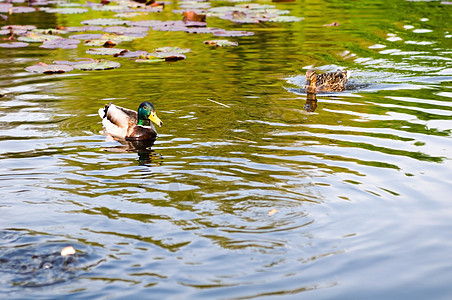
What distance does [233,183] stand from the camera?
269 inches

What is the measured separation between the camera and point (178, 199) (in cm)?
647

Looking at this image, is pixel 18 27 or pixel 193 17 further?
pixel 193 17

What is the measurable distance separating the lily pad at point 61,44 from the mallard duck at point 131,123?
5486 mm

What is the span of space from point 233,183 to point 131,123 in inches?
119

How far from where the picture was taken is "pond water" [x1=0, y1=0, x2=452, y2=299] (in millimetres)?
5000

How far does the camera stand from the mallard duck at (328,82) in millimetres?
11391

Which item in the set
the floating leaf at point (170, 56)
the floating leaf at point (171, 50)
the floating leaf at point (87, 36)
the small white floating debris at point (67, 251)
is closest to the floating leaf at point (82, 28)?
the floating leaf at point (87, 36)

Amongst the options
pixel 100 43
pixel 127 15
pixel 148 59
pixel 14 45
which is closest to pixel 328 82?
pixel 148 59

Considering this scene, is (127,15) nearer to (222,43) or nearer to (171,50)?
(222,43)

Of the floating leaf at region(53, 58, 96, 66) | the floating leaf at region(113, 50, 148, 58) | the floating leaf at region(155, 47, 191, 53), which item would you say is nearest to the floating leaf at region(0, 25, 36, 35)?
the floating leaf at region(53, 58, 96, 66)

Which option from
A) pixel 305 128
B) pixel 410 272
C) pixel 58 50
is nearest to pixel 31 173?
pixel 305 128

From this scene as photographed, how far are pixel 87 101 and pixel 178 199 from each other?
4.88 metres

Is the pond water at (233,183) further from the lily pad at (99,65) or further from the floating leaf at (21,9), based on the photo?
the floating leaf at (21,9)

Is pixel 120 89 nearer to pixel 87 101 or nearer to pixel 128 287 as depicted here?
pixel 87 101
